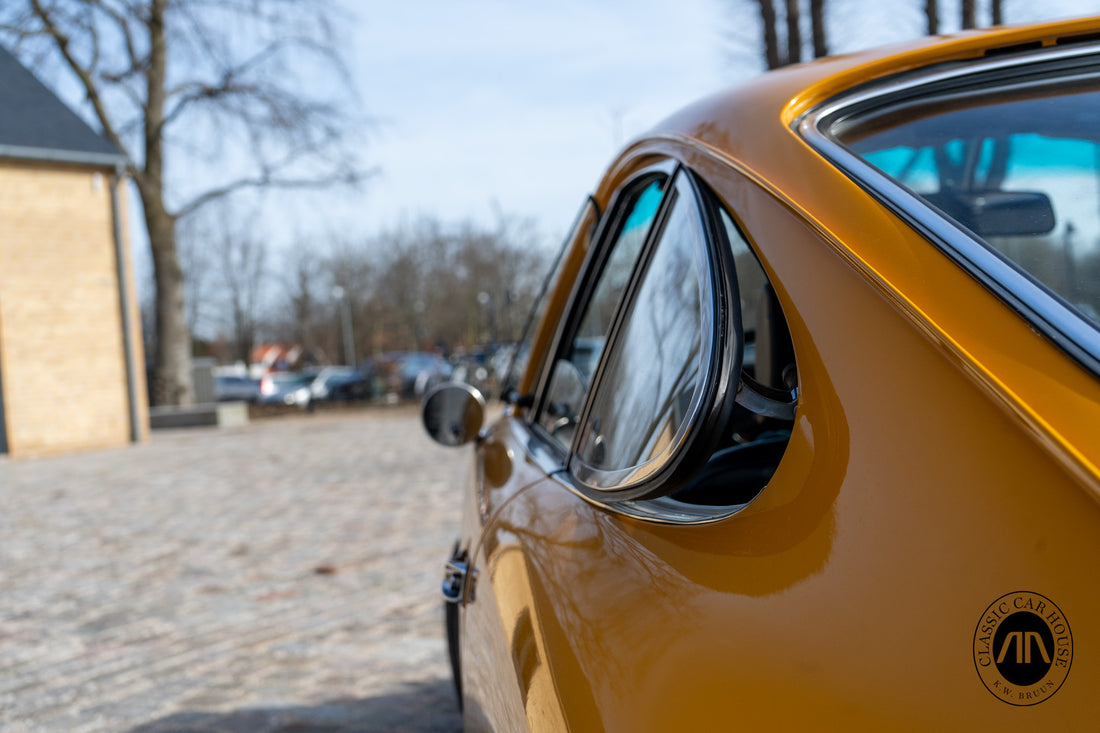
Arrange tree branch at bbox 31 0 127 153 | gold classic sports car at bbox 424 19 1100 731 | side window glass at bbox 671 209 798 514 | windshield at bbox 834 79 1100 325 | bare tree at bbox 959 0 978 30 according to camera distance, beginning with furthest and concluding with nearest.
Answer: tree branch at bbox 31 0 127 153
bare tree at bbox 959 0 978 30
side window glass at bbox 671 209 798 514
windshield at bbox 834 79 1100 325
gold classic sports car at bbox 424 19 1100 731

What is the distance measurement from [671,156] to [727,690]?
930mm

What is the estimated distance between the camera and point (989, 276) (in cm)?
98

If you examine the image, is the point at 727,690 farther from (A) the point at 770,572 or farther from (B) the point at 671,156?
(B) the point at 671,156

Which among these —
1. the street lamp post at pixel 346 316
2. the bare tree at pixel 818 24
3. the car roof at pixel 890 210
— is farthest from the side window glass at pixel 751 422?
the street lamp post at pixel 346 316

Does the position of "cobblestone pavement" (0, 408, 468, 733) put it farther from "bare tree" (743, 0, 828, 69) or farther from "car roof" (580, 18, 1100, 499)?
"bare tree" (743, 0, 828, 69)

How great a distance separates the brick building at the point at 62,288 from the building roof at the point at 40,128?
0.06ft

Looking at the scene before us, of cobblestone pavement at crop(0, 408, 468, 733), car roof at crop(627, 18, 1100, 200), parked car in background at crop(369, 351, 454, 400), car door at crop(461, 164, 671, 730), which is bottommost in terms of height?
parked car in background at crop(369, 351, 454, 400)

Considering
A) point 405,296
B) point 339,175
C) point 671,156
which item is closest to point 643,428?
point 671,156

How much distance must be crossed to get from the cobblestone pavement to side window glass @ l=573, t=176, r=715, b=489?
2379mm

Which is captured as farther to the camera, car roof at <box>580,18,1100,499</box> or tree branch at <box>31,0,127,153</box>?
→ tree branch at <box>31,0,127,153</box>

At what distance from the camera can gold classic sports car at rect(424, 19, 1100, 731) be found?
0.85 m

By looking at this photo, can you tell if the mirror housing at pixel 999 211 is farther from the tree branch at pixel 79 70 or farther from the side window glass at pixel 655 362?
the tree branch at pixel 79 70

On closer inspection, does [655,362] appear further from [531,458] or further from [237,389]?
[237,389]

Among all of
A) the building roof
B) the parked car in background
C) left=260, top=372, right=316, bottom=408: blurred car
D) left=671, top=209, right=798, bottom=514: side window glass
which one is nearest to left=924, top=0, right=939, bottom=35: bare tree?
left=671, top=209, right=798, bottom=514: side window glass
